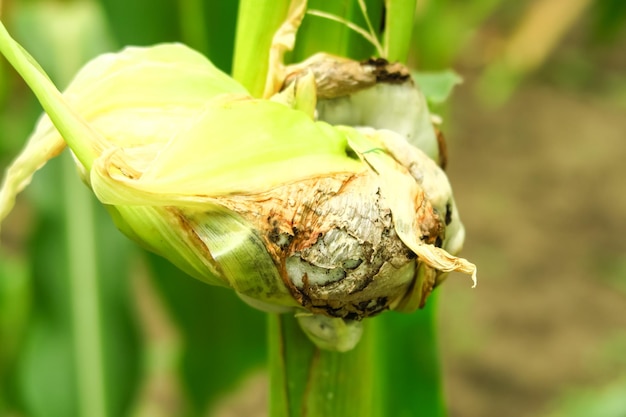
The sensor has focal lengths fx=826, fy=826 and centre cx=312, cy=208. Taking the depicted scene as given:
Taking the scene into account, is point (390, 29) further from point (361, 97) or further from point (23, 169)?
point (23, 169)

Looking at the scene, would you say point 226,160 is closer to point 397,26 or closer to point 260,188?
point 260,188

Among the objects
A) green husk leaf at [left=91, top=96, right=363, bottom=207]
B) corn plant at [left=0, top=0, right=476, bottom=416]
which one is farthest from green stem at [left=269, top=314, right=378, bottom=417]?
green husk leaf at [left=91, top=96, right=363, bottom=207]

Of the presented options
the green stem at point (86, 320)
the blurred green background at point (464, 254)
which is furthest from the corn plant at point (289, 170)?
the green stem at point (86, 320)

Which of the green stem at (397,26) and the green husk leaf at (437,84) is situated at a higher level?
the green stem at (397,26)

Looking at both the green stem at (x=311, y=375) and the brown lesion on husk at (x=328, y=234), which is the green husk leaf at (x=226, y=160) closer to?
the brown lesion on husk at (x=328, y=234)

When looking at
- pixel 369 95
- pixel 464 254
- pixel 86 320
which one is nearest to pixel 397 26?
pixel 369 95

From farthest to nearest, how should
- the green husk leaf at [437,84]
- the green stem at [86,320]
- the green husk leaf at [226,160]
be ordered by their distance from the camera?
the green stem at [86,320]
the green husk leaf at [437,84]
the green husk leaf at [226,160]

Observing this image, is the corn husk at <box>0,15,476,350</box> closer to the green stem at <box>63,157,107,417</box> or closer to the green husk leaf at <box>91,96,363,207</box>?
the green husk leaf at <box>91,96,363,207</box>

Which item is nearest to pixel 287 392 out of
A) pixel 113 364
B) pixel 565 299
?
pixel 113 364

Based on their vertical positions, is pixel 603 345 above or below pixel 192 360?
below
